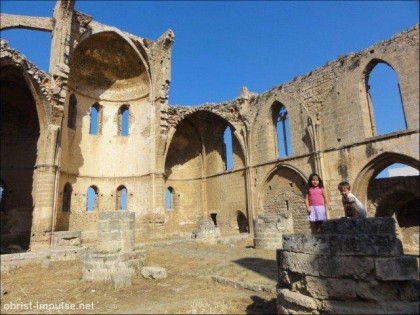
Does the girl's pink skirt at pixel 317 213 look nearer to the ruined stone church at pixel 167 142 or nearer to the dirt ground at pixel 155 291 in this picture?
the dirt ground at pixel 155 291

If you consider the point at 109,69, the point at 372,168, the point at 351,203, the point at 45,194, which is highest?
the point at 109,69

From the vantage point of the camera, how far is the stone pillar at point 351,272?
10.8ft

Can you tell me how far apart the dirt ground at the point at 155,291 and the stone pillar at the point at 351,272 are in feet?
3.19

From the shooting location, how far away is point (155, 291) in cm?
593

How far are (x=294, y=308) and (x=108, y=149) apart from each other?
53.3 ft

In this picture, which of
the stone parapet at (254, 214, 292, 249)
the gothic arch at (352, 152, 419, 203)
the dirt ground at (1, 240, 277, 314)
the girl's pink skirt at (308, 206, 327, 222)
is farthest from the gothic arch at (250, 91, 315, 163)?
the girl's pink skirt at (308, 206, 327, 222)

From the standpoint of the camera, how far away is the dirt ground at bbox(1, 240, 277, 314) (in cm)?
478

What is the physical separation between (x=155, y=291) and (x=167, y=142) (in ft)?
41.7

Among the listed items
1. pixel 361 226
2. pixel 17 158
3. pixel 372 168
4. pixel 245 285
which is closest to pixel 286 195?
pixel 372 168

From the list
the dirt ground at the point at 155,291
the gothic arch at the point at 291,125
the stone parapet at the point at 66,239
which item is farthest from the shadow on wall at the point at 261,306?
the gothic arch at the point at 291,125

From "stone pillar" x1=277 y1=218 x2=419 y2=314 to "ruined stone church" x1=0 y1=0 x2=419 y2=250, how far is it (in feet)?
24.5

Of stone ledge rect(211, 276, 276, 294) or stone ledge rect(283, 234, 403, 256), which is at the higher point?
stone ledge rect(283, 234, 403, 256)

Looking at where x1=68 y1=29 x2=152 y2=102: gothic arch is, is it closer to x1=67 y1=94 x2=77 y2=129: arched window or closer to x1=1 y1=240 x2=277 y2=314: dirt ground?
x1=67 y1=94 x2=77 y2=129: arched window

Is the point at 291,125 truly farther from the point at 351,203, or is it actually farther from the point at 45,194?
the point at 45,194
